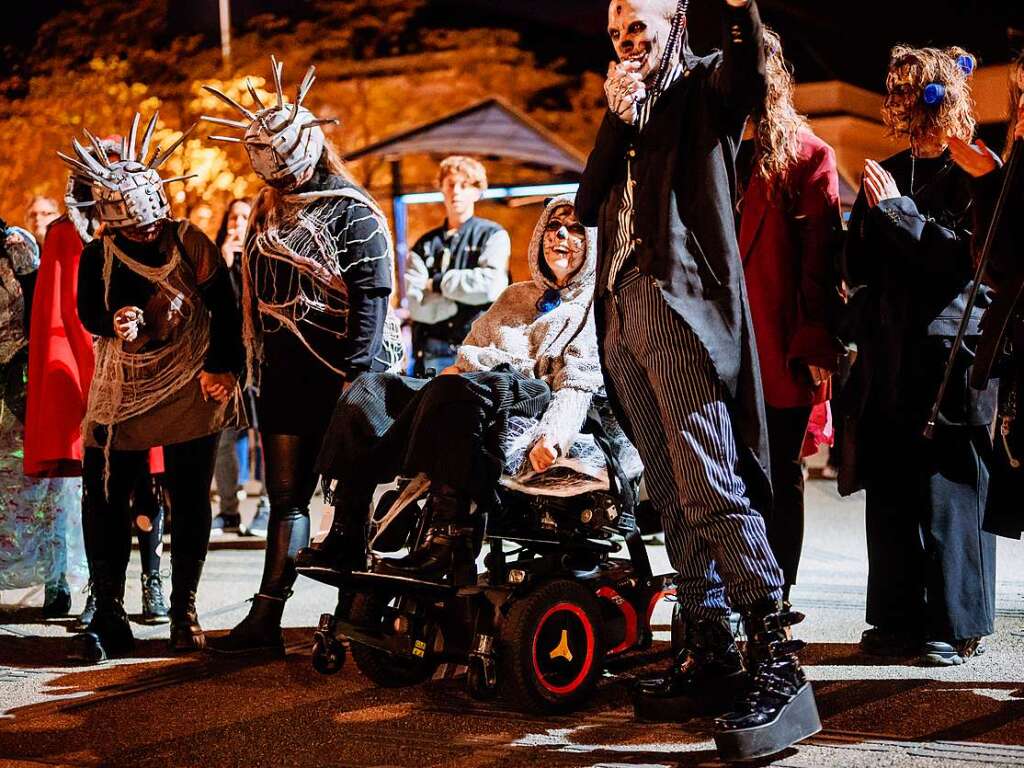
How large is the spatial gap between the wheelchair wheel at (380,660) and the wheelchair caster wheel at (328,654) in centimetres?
5

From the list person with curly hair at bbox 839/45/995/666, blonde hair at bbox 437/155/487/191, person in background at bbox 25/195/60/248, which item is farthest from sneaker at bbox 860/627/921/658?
person in background at bbox 25/195/60/248

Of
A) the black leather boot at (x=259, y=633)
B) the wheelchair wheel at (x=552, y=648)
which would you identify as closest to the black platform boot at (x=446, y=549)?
the wheelchair wheel at (x=552, y=648)

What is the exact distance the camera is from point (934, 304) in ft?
14.3

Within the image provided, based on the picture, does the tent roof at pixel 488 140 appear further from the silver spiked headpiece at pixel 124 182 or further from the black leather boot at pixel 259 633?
the black leather boot at pixel 259 633

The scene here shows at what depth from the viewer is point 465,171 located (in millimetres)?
7082

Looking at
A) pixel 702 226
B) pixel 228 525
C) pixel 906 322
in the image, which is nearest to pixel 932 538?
pixel 906 322

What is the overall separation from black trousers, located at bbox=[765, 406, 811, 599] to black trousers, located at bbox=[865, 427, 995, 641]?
0.26 m

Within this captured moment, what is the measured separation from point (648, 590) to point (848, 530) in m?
3.53

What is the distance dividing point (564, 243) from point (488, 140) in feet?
22.2

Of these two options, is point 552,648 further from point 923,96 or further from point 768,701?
point 923,96

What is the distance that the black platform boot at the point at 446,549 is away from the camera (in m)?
3.90

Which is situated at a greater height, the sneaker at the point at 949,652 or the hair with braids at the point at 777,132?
the hair with braids at the point at 777,132

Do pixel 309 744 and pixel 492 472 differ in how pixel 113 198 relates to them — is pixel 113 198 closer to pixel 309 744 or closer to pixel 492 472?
pixel 492 472

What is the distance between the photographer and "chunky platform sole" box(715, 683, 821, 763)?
311 cm
